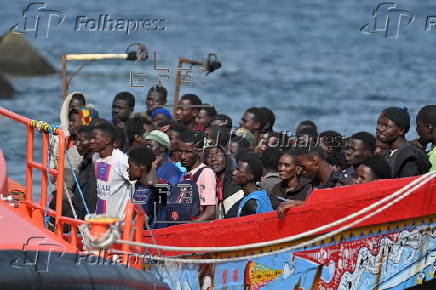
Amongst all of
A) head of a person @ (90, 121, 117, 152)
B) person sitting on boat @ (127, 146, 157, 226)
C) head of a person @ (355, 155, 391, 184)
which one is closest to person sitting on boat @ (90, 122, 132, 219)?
head of a person @ (90, 121, 117, 152)

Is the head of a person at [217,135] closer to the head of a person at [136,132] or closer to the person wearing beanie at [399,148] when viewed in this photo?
the head of a person at [136,132]

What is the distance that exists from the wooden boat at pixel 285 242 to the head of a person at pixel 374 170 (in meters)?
0.34

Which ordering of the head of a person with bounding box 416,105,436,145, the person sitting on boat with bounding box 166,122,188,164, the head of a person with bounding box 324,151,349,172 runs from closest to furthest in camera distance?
the head of a person with bounding box 416,105,436,145
the person sitting on boat with bounding box 166,122,188,164
the head of a person with bounding box 324,151,349,172

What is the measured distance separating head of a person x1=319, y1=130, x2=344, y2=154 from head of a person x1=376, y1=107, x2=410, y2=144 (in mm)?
1054

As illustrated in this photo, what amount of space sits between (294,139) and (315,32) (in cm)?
3652

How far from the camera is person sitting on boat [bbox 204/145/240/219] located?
11.0 meters

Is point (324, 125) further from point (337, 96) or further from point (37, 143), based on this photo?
point (37, 143)

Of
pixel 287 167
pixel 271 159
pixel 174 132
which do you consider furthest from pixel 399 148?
pixel 174 132

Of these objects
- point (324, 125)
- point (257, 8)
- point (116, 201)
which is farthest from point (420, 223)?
point (257, 8)

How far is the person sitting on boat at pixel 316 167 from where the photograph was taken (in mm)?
10930

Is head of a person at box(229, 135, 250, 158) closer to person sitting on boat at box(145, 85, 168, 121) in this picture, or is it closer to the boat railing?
person sitting on boat at box(145, 85, 168, 121)

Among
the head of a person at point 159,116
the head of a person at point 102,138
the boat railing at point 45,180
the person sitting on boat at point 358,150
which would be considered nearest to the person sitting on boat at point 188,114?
the head of a person at point 159,116

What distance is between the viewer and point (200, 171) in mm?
10641

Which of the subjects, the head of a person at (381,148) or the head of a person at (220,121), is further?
the head of a person at (220,121)
